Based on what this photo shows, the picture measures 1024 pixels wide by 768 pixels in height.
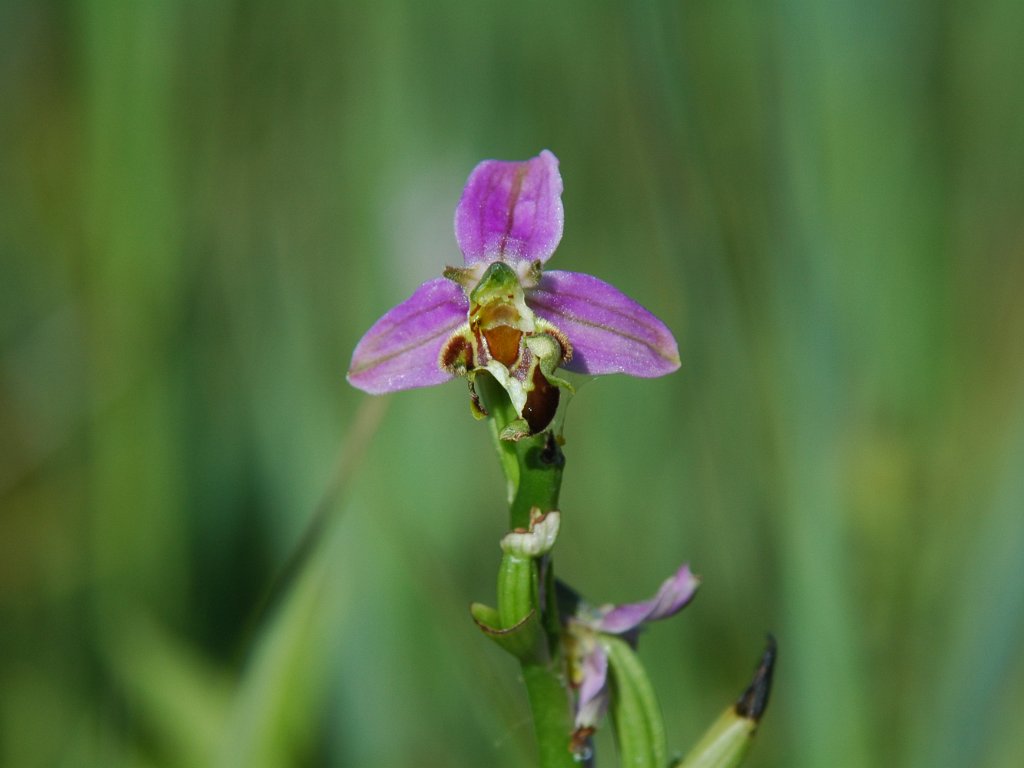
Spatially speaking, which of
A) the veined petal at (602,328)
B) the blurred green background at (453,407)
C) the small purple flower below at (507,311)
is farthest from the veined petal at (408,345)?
the blurred green background at (453,407)

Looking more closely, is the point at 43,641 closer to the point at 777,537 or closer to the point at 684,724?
the point at 684,724

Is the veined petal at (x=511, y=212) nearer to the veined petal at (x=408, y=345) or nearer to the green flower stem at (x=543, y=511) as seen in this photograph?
the veined petal at (x=408, y=345)

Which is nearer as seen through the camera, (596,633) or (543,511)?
(543,511)

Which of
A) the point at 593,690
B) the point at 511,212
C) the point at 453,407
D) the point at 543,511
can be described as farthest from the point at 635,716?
the point at 453,407

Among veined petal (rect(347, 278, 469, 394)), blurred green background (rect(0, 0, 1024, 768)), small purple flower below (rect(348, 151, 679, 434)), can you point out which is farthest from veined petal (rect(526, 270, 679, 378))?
blurred green background (rect(0, 0, 1024, 768))

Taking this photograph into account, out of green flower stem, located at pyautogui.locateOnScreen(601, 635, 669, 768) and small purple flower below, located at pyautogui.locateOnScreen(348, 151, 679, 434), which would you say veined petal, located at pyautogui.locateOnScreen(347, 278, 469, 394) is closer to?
small purple flower below, located at pyautogui.locateOnScreen(348, 151, 679, 434)

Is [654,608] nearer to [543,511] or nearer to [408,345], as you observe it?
[543,511]

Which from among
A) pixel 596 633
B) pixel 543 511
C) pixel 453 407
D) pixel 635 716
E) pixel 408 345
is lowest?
pixel 453 407
